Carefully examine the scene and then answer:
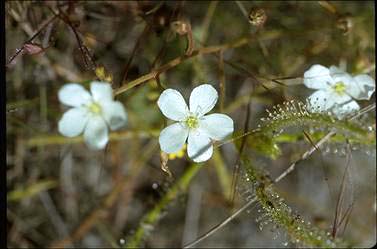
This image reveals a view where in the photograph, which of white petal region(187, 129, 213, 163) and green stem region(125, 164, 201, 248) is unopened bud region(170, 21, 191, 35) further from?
green stem region(125, 164, 201, 248)

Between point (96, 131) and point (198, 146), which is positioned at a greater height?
point (96, 131)

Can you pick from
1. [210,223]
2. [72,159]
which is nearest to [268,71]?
[210,223]

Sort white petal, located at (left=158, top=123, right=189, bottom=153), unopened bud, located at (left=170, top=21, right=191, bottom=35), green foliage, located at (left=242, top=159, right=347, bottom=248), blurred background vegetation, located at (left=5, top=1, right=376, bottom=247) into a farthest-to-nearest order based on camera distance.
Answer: blurred background vegetation, located at (left=5, top=1, right=376, bottom=247) < unopened bud, located at (left=170, top=21, right=191, bottom=35) < white petal, located at (left=158, top=123, right=189, bottom=153) < green foliage, located at (left=242, top=159, right=347, bottom=248)

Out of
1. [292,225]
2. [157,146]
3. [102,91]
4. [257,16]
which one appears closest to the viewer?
[292,225]

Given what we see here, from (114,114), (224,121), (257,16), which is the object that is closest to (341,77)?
(257,16)

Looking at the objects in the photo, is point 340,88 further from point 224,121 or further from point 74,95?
point 74,95

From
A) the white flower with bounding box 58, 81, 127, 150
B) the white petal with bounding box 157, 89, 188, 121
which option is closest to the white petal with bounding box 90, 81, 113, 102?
the white flower with bounding box 58, 81, 127, 150

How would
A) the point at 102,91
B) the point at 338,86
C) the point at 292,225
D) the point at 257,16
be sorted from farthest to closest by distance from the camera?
the point at 338,86 → the point at 257,16 → the point at 102,91 → the point at 292,225
